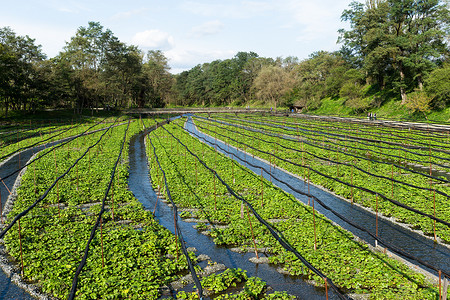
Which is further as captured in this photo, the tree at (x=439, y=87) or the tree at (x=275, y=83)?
the tree at (x=275, y=83)

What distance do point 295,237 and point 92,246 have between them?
25.5ft

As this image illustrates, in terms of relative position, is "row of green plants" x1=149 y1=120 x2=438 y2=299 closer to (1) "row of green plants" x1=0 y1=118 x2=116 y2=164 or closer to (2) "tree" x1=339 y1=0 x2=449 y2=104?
(1) "row of green plants" x1=0 y1=118 x2=116 y2=164

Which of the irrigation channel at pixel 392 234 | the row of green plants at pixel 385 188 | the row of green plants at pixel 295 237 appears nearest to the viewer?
the row of green plants at pixel 295 237

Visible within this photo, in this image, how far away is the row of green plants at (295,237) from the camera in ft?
32.5

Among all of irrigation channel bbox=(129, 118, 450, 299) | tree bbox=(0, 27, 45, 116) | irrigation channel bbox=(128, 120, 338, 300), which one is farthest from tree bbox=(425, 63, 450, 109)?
tree bbox=(0, 27, 45, 116)

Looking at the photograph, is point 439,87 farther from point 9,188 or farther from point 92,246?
point 9,188

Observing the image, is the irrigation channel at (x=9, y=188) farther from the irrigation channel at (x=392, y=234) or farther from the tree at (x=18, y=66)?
the tree at (x=18, y=66)

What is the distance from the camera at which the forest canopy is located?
175ft

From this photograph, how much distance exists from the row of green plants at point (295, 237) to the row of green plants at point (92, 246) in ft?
8.56

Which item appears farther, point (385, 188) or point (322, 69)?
point (322, 69)

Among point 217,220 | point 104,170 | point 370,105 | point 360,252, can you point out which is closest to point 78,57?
point 104,170

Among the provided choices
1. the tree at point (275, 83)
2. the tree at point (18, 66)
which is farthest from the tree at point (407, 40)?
the tree at point (18, 66)

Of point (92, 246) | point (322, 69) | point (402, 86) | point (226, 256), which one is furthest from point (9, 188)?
point (322, 69)

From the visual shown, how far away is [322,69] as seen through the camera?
85.5 meters
